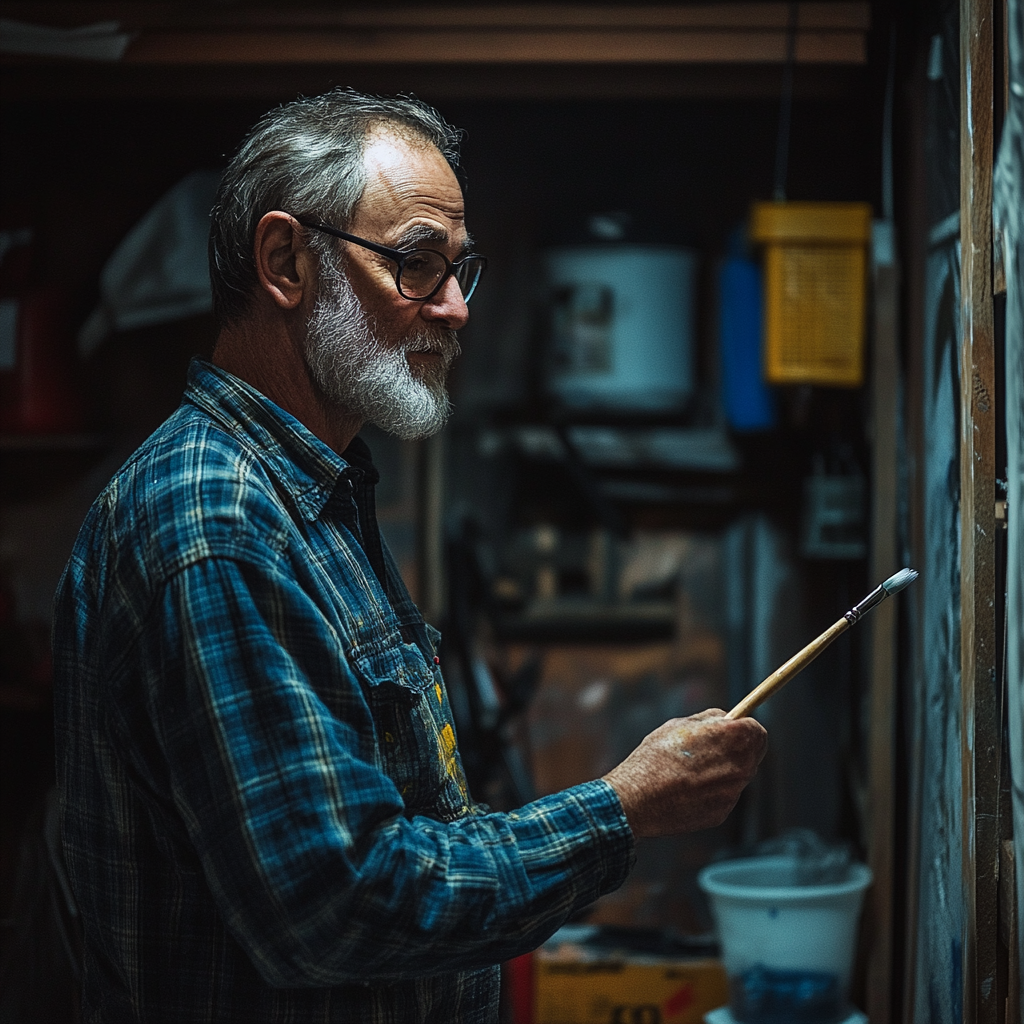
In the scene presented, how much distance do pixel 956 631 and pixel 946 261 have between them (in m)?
0.77

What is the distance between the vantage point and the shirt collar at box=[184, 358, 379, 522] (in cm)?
127

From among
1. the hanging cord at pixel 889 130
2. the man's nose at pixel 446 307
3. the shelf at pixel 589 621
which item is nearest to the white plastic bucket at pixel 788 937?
the shelf at pixel 589 621

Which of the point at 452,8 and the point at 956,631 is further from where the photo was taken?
the point at 452,8

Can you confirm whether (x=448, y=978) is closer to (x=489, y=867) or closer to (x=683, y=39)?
(x=489, y=867)

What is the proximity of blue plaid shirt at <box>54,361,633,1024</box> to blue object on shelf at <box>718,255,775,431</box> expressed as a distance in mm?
2197

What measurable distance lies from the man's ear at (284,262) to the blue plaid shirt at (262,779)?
15cm

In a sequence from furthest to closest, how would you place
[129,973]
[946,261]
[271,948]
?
A: [946,261], [129,973], [271,948]

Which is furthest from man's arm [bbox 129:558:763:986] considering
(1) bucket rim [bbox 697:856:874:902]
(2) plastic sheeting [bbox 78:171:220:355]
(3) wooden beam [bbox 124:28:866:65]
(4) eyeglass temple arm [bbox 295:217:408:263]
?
(2) plastic sheeting [bbox 78:171:220:355]

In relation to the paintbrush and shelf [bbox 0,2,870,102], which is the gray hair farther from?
shelf [bbox 0,2,870,102]

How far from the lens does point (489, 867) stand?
1.13m

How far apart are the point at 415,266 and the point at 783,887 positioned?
2.27 m

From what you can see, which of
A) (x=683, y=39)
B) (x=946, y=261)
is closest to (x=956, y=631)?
(x=946, y=261)

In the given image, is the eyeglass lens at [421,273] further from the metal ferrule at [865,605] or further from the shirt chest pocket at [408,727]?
the metal ferrule at [865,605]

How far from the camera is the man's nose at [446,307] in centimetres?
144
